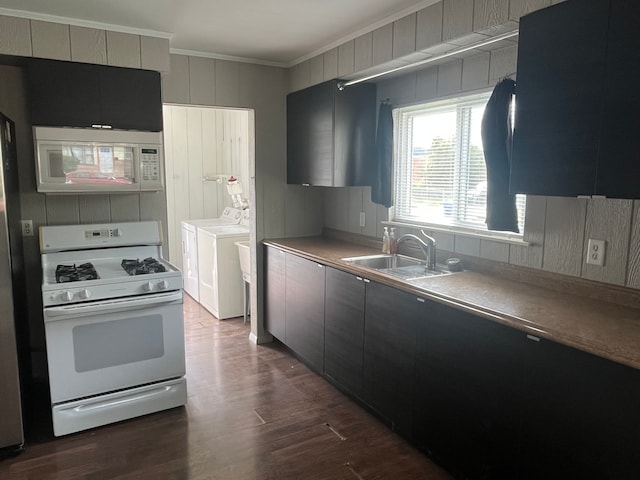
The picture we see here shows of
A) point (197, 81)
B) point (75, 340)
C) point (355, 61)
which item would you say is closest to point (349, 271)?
point (355, 61)

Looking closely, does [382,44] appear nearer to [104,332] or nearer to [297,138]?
[297,138]

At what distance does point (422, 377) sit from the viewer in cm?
229

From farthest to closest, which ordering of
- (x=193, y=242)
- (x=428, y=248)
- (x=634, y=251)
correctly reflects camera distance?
(x=193, y=242) < (x=428, y=248) < (x=634, y=251)

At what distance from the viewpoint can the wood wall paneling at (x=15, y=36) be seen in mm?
2637

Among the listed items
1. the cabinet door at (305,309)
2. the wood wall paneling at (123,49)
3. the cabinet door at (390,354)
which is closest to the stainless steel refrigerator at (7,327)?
the wood wall paneling at (123,49)

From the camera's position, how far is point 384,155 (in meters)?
3.29

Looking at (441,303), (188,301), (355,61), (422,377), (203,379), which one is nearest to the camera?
(441,303)

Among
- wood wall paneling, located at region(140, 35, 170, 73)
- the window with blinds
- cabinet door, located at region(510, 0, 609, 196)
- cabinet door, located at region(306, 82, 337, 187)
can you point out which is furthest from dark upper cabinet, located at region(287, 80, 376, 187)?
cabinet door, located at region(510, 0, 609, 196)

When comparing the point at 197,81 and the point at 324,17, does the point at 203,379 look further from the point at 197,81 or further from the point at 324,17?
the point at 324,17

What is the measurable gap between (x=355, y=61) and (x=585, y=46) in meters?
1.58

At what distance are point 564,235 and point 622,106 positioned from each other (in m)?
0.75

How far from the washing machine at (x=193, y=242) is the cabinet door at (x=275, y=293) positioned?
60.0 inches

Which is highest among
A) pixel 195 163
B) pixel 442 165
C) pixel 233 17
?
pixel 233 17

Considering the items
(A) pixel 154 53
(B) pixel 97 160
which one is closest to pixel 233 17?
(A) pixel 154 53
